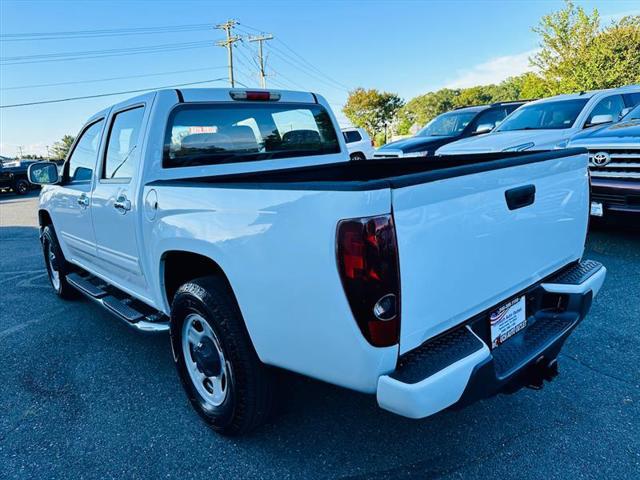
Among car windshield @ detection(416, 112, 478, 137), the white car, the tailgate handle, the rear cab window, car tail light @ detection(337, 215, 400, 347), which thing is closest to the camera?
car tail light @ detection(337, 215, 400, 347)

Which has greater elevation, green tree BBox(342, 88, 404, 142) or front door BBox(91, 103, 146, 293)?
green tree BBox(342, 88, 404, 142)

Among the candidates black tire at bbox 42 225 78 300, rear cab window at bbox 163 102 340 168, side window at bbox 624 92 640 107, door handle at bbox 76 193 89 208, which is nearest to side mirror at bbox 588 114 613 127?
side window at bbox 624 92 640 107

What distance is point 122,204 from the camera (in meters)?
2.94

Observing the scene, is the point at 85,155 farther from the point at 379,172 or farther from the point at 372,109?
the point at 372,109

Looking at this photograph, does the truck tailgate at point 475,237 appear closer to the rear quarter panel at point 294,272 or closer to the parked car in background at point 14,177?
the rear quarter panel at point 294,272

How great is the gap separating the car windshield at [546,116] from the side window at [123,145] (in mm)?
6569

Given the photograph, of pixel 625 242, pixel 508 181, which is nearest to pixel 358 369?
pixel 508 181

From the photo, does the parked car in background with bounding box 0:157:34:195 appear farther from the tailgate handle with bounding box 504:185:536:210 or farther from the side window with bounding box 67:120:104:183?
the tailgate handle with bounding box 504:185:536:210

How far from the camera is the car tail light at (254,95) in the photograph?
3.28 m

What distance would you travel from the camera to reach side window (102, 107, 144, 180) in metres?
3.03

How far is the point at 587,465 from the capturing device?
6.86 feet

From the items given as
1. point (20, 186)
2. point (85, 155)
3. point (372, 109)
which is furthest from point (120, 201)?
point (372, 109)

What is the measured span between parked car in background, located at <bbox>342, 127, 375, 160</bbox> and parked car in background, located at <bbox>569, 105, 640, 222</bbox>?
10299 mm

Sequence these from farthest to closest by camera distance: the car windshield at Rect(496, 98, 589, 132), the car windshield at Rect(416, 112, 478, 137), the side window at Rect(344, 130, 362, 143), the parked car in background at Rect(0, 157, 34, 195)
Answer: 1. the parked car in background at Rect(0, 157, 34, 195)
2. the side window at Rect(344, 130, 362, 143)
3. the car windshield at Rect(416, 112, 478, 137)
4. the car windshield at Rect(496, 98, 589, 132)
